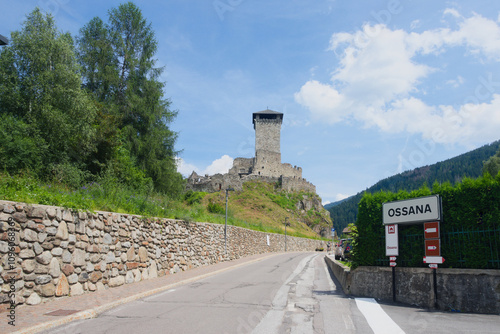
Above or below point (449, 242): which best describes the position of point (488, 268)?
below

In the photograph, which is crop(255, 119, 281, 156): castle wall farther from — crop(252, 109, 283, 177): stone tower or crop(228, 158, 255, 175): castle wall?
crop(228, 158, 255, 175): castle wall

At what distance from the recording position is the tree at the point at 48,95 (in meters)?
16.8

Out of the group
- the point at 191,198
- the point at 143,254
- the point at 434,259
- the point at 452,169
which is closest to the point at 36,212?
the point at 143,254

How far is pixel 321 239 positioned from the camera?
70.2m

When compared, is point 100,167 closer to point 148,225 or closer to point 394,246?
point 148,225

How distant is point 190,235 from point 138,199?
13.6ft

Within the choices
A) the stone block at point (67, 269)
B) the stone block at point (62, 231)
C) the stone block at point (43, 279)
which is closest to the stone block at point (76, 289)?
the stone block at point (67, 269)

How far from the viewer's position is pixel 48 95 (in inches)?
677

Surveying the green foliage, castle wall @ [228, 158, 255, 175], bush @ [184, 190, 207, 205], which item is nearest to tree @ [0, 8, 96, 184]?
the green foliage

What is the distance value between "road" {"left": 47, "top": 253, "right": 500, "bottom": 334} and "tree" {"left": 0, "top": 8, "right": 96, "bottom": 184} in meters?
10.9

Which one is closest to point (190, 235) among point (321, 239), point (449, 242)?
point (449, 242)

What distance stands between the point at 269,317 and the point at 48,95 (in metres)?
15.8

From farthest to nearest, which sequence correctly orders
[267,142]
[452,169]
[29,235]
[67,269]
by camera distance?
[267,142] → [452,169] → [67,269] → [29,235]

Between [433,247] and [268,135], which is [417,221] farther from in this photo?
[268,135]
